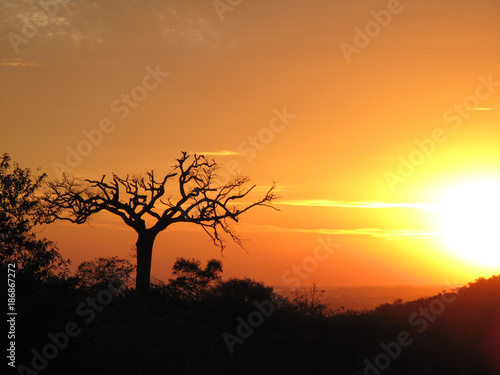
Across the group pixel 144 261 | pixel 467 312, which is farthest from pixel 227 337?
pixel 467 312

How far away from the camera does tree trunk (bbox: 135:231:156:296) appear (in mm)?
29781

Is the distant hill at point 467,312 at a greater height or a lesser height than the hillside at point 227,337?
greater

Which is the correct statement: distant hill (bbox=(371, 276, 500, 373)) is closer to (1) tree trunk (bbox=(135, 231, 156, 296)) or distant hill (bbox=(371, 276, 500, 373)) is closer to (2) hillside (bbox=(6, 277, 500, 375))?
(2) hillside (bbox=(6, 277, 500, 375))

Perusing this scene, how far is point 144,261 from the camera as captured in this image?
3017 cm

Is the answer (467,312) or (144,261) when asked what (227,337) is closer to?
(144,261)

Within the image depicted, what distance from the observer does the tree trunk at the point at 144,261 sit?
A: 97.7 feet

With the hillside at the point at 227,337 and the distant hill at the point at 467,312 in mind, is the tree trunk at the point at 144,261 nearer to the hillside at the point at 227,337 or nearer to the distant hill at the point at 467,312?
the hillside at the point at 227,337

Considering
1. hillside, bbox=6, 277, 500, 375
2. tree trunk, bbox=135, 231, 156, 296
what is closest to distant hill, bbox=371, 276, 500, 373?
hillside, bbox=6, 277, 500, 375

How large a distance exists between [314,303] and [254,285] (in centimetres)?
350

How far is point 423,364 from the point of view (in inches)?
994

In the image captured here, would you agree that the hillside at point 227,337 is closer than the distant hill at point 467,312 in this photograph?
Yes

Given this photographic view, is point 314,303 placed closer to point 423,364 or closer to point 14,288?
point 423,364

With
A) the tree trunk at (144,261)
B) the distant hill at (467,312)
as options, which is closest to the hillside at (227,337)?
the tree trunk at (144,261)

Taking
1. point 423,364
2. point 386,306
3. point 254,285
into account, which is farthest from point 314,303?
point 386,306
